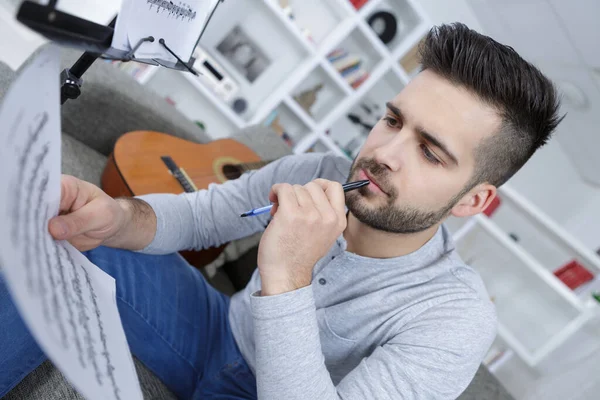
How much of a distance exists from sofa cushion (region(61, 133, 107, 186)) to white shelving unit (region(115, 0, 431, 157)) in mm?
1166

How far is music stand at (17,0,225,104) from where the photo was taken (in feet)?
1.27

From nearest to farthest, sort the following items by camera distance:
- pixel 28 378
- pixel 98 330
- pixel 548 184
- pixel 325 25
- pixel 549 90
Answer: pixel 98 330
pixel 28 378
pixel 549 90
pixel 325 25
pixel 548 184

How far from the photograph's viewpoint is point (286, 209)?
729 millimetres

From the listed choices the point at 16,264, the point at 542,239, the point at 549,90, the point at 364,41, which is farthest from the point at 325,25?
the point at 16,264

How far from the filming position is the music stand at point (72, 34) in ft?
1.27

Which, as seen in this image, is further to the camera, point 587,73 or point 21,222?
point 587,73

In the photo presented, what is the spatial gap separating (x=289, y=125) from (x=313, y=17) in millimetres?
726

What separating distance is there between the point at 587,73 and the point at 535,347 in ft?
4.70

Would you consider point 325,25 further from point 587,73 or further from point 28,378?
point 28,378

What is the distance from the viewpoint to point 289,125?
3.04 m

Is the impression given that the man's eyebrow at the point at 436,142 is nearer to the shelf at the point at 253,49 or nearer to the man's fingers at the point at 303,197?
the man's fingers at the point at 303,197

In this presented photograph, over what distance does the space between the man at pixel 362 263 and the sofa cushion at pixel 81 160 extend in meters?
0.46

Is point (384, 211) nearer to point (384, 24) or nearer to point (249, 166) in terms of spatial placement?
point (249, 166)

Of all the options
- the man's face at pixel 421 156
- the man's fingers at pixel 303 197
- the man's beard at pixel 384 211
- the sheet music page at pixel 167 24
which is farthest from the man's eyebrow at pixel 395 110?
the sheet music page at pixel 167 24
